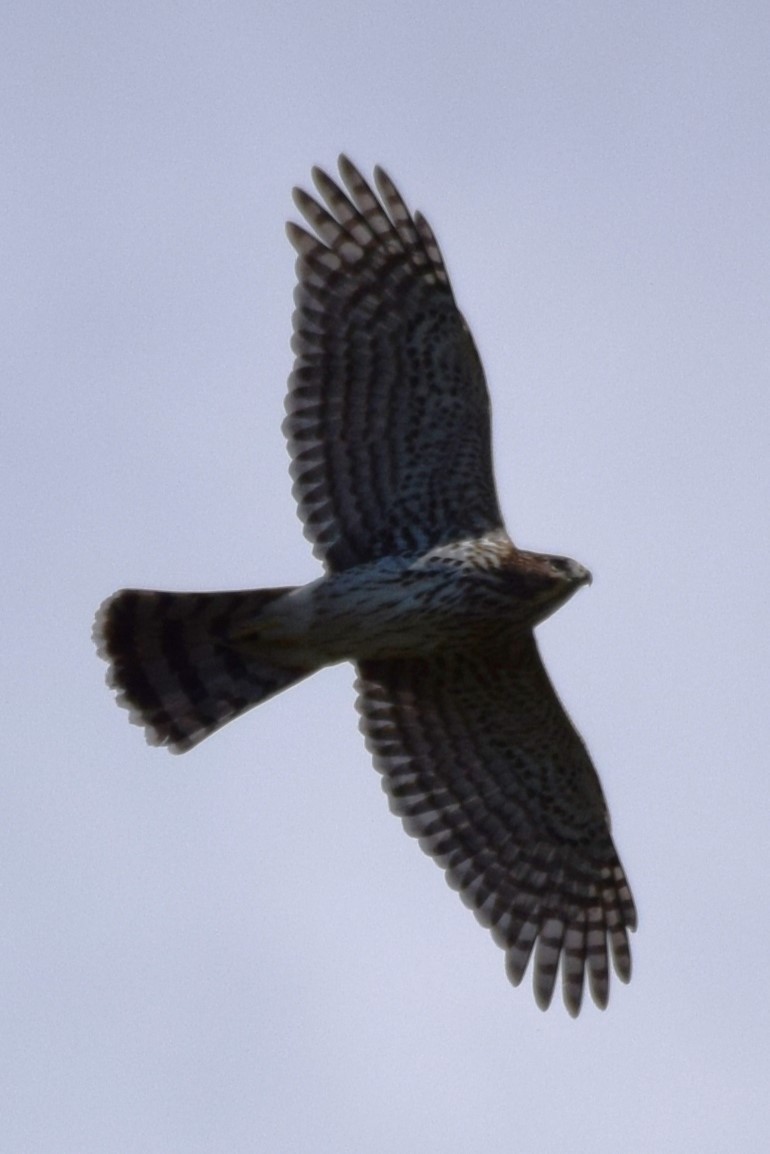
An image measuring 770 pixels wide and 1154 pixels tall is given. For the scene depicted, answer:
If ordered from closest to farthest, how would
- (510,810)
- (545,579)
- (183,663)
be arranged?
1. (545,579)
2. (183,663)
3. (510,810)

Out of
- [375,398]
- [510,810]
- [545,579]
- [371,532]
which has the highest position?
[375,398]

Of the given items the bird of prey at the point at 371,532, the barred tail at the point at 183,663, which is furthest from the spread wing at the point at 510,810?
the barred tail at the point at 183,663

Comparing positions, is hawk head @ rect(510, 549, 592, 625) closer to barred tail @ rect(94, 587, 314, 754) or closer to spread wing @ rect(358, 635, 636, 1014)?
spread wing @ rect(358, 635, 636, 1014)

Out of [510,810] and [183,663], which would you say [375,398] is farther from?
[510,810]

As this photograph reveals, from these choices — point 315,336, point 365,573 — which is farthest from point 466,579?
point 315,336

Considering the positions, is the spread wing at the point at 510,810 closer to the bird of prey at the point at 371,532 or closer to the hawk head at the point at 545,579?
the bird of prey at the point at 371,532

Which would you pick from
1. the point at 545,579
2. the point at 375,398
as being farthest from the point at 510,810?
the point at 375,398
